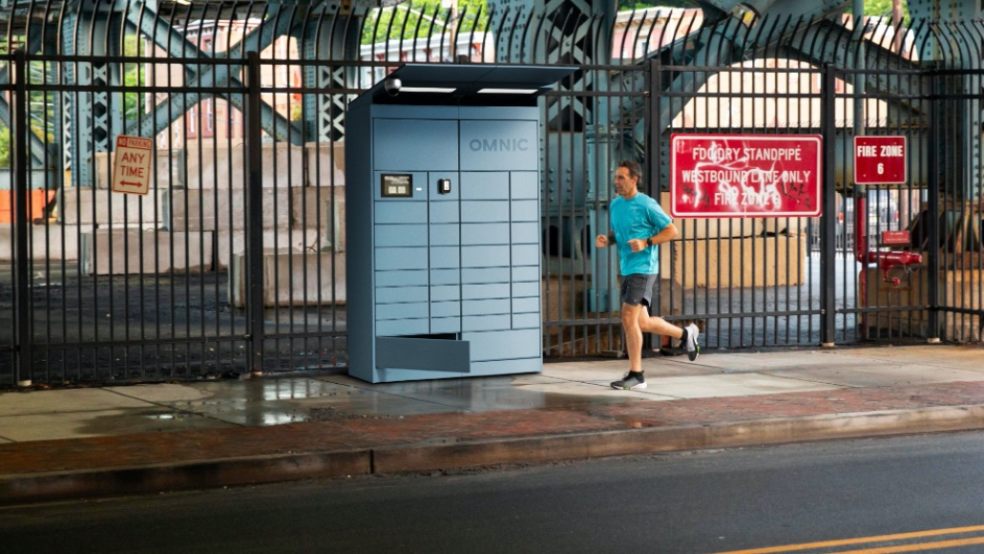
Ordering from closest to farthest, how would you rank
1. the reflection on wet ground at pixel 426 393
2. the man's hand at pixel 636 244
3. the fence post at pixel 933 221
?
the reflection on wet ground at pixel 426 393
the man's hand at pixel 636 244
the fence post at pixel 933 221

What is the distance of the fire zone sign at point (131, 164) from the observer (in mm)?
11957

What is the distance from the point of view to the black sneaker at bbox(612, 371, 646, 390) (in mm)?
11836

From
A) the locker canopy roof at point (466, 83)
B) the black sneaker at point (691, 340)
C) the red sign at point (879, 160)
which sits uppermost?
the locker canopy roof at point (466, 83)

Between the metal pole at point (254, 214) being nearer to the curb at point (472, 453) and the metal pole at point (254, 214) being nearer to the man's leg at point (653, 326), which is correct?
the man's leg at point (653, 326)

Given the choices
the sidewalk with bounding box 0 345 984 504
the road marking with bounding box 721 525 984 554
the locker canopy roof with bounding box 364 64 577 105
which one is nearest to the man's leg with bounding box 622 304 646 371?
the sidewalk with bounding box 0 345 984 504

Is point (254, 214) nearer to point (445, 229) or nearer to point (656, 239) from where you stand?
point (445, 229)

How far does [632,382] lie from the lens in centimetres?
1185

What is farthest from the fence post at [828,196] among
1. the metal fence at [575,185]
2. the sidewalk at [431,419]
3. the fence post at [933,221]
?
the sidewalk at [431,419]

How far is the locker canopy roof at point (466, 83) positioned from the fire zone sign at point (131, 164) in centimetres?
195

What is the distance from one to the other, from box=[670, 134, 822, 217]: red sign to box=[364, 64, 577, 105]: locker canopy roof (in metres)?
2.21

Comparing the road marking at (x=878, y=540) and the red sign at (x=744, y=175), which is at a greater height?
the red sign at (x=744, y=175)

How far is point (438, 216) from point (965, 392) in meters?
4.59

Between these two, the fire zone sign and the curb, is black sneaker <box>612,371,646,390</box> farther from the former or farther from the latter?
the fire zone sign

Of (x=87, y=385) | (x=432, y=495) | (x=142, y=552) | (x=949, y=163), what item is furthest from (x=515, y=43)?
(x=142, y=552)
